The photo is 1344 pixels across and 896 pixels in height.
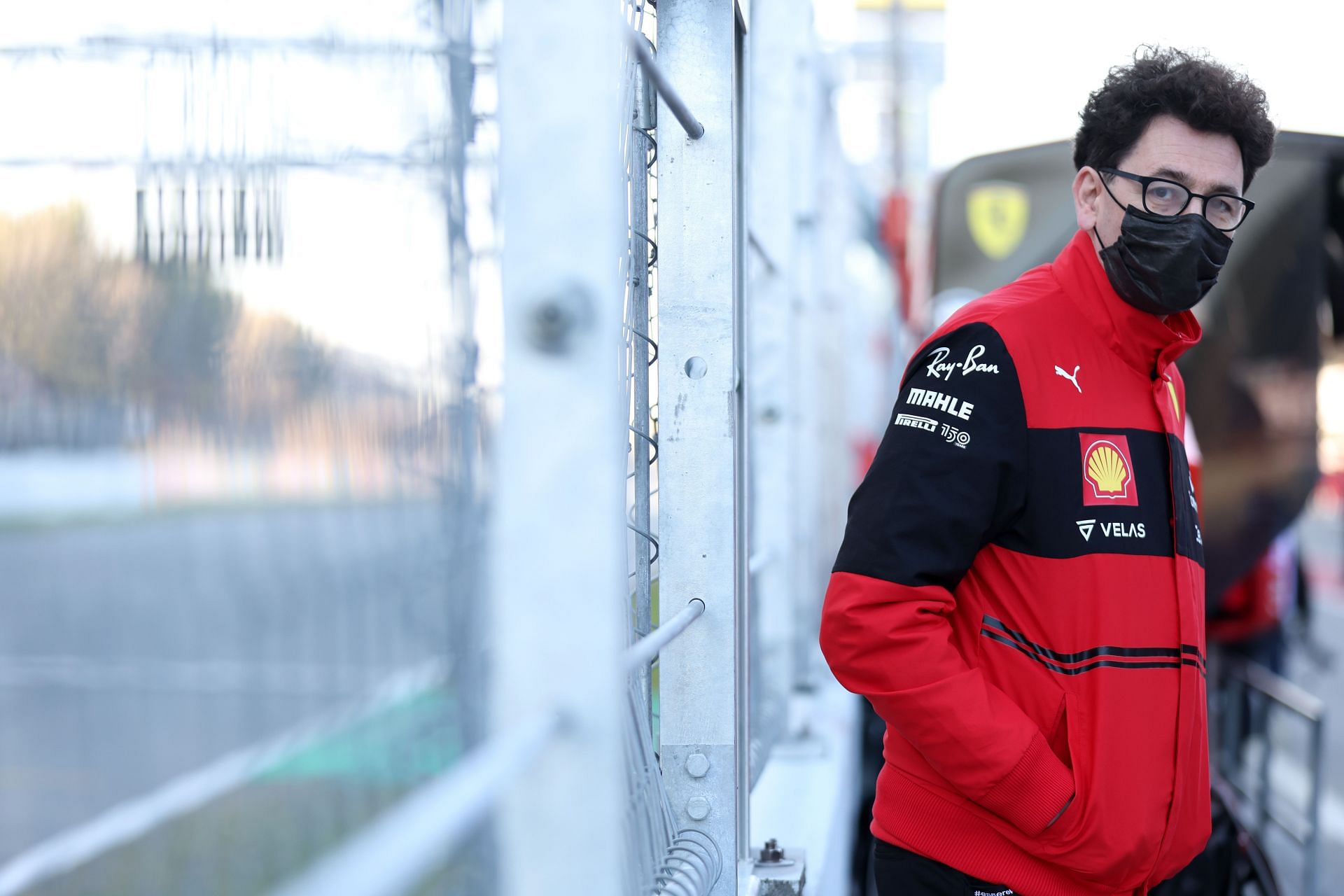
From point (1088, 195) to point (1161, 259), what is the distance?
0.18 meters

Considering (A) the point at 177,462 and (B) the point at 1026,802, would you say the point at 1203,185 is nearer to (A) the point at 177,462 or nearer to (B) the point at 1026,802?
(B) the point at 1026,802

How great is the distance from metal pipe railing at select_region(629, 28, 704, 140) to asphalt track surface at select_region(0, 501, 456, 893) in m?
0.69

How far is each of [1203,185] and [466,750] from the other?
1.38 meters

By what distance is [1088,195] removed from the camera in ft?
6.32

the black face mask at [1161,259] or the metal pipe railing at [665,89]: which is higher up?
the metal pipe railing at [665,89]

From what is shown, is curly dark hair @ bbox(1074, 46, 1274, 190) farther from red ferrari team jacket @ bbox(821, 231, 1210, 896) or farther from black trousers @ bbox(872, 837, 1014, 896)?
black trousers @ bbox(872, 837, 1014, 896)

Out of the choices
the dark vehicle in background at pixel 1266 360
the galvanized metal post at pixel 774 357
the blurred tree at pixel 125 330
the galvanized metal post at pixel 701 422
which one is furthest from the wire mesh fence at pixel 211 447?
the dark vehicle in background at pixel 1266 360

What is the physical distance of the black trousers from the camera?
171cm

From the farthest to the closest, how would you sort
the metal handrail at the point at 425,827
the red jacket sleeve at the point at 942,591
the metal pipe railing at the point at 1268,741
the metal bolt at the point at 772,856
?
1. the metal pipe railing at the point at 1268,741
2. the metal bolt at the point at 772,856
3. the red jacket sleeve at the point at 942,591
4. the metal handrail at the point at 425,827

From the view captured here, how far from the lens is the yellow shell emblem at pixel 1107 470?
169cm

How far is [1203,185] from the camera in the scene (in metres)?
1.84

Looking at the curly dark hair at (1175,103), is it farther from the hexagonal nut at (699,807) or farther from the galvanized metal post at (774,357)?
the galvanized metal post at (774,357)

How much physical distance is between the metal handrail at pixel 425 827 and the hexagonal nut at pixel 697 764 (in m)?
0.94

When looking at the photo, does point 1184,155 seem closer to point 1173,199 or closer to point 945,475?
point 1173,199
